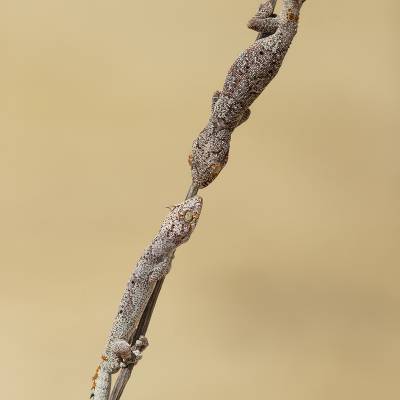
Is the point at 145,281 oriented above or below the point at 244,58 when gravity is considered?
below

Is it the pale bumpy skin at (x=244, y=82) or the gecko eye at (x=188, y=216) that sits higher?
the pale bumpy skin at (x=244, y=82)

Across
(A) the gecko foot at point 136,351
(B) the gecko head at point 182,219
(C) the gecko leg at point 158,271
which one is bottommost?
(A) the gecko foot at point 136,351

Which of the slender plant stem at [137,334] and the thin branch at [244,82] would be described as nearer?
the thin branch at [244,82]

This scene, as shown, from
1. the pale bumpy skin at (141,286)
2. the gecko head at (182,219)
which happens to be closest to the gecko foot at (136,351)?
the pale bumpy skin at (141,286)

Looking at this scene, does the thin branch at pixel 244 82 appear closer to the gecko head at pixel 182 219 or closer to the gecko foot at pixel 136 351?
the gecko head at pixel 182 219

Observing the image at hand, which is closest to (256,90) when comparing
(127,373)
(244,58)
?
(244,58)

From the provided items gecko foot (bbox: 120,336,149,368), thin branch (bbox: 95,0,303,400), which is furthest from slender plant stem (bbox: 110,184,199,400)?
Result: thin branch (bbox: 95,0,303,400)

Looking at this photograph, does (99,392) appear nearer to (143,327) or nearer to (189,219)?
(143,327)
